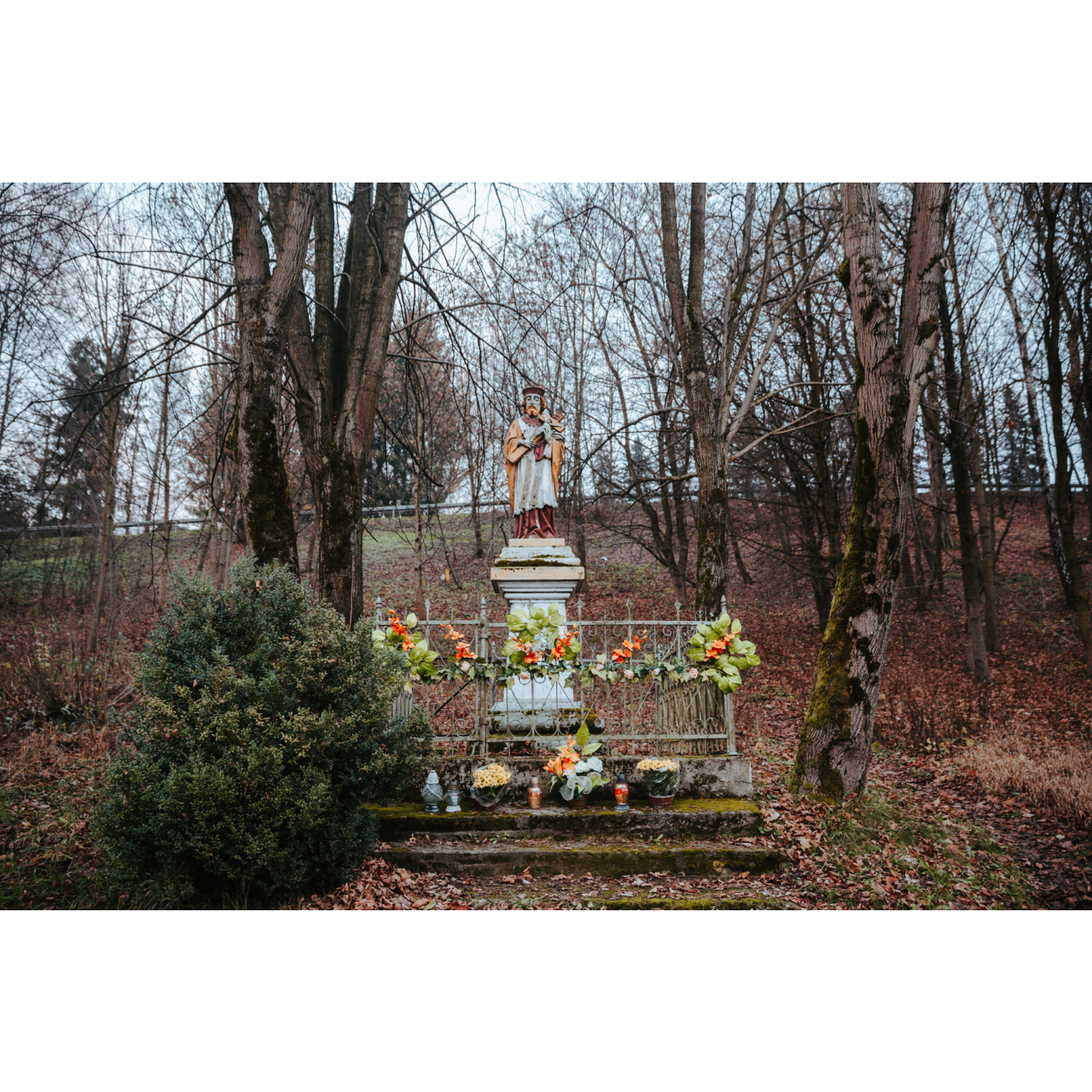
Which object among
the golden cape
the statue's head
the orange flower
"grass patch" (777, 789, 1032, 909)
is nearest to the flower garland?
the orange flower

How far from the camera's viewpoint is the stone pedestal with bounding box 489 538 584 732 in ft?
16.6

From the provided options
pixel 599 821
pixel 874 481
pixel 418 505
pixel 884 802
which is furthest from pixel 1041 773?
pixel 418 505

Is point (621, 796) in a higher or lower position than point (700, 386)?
lower

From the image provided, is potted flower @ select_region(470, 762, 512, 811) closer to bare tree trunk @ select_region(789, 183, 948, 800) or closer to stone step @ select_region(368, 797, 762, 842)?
stone step @ select_region(368, 797, 762, 842)

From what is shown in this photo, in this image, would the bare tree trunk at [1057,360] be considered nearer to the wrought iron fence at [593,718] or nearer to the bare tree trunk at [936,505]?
the bare tree trunk at [936,505]

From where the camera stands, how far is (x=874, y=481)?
198 inches

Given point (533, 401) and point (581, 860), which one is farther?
point (533, 401)

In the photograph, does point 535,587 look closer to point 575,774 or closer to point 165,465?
point 575,774

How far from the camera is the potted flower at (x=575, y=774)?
4270 millimetres

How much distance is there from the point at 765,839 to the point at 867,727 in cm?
136

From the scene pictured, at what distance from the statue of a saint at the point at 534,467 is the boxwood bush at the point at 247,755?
2183 millimetres

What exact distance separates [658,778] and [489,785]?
1.07 meters

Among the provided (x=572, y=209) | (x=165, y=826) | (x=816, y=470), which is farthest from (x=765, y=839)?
(x=572, y=209)
